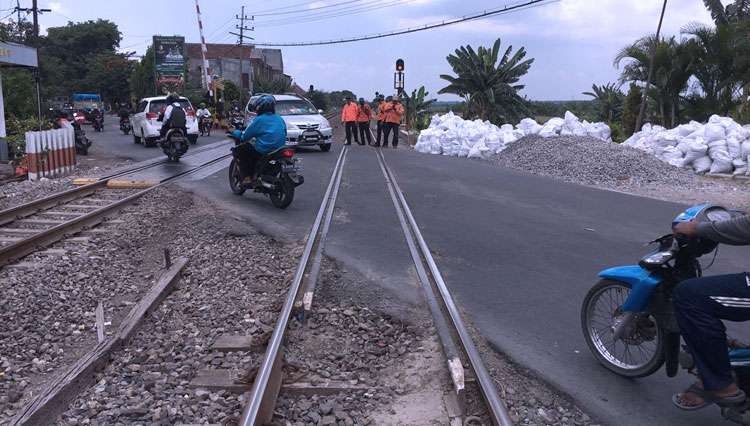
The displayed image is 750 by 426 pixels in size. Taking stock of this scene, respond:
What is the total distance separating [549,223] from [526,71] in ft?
71.7

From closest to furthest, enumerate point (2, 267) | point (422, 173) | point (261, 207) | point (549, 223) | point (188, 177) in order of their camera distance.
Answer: point (2, 267) < point (549, 223) < point (261, 207) < point (188, 177) < point (422, 173)

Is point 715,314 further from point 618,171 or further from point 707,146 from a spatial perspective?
point 707,146

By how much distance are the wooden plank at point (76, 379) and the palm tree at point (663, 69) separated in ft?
75.7

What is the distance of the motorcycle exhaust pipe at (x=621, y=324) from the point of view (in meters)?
4.62

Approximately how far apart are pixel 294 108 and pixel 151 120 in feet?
15.5

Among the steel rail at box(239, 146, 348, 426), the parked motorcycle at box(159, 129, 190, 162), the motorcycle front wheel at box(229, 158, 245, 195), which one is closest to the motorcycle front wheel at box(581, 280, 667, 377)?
the steel rail at box(239, 146, 348, 426)

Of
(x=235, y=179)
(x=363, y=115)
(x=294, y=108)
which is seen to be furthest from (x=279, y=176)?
(x=363, y=115)

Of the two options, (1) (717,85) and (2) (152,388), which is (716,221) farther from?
(1) (717,85)

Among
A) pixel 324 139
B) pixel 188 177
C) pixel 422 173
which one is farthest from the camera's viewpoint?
pixel 324 139

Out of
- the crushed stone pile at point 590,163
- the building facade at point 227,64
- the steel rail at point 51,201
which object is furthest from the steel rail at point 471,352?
the building facade at point 227,64

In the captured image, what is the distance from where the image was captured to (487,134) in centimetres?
2453

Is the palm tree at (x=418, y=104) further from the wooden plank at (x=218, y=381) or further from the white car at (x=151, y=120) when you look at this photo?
the wooden plank at (x=218, y=381)

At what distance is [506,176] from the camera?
1753 cm

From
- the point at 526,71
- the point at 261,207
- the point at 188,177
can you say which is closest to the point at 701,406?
the point at 261,207
